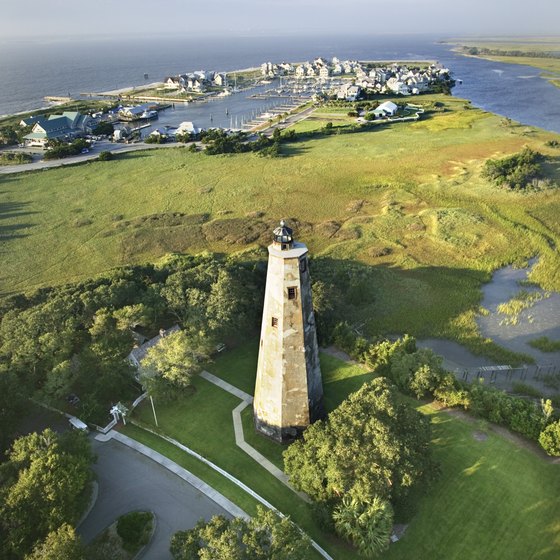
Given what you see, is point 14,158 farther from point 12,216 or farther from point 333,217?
point 333,217

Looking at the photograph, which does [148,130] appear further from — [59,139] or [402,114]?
[402,114]

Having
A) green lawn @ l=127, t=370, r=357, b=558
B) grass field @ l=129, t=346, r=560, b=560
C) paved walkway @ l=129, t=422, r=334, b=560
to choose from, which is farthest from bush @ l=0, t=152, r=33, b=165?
paved walkway @ l=129, t=422, r=334, b=560

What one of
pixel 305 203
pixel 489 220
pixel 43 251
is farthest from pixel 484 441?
pixel 43 251

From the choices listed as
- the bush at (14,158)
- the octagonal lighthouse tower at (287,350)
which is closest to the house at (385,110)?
the bush at (14,158)

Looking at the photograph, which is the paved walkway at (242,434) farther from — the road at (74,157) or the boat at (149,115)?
the boat at (149,115)

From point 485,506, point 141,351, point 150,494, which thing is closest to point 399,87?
point 141,351

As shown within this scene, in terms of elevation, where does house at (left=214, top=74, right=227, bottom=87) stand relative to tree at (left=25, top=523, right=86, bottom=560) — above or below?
above

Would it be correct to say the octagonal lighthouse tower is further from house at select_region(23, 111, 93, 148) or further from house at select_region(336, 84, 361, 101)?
house at select_region(336, 84, 361, 101)
